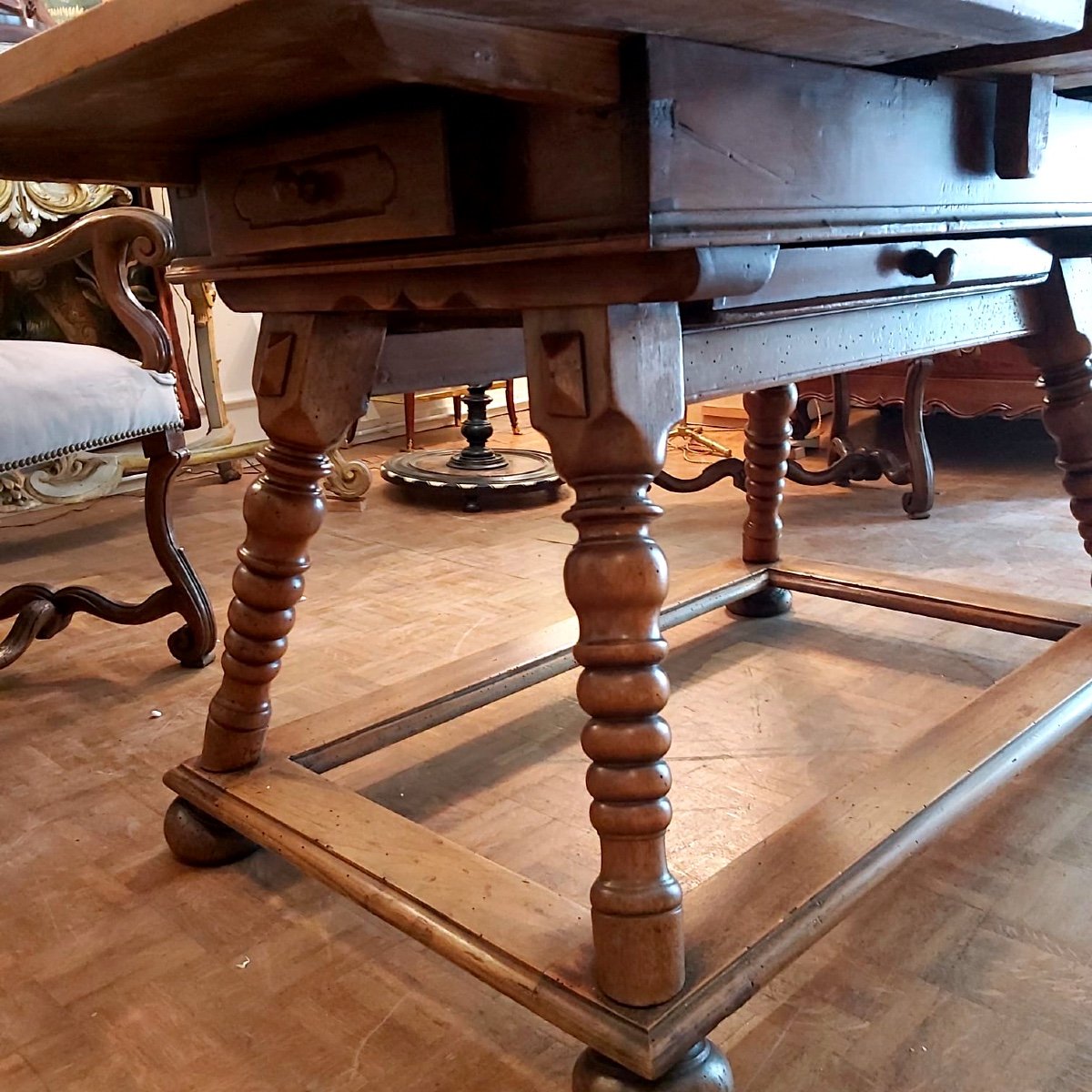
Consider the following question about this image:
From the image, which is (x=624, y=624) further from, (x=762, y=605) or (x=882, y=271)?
(x=762, y=605)

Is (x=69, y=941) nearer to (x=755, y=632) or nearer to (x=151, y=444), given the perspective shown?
(x=151, y=444)

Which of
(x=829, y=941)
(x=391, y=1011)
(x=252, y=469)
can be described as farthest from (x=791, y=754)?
(x=252, y=469)

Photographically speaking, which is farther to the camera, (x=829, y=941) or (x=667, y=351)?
(x=829, y=941)

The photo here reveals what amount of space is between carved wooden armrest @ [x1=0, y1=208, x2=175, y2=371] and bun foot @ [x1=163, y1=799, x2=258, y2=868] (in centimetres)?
73

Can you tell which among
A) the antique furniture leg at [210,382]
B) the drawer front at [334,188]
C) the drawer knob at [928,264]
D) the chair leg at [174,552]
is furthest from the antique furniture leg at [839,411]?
the drawer front at [334,188]

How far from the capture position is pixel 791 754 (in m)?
1.19

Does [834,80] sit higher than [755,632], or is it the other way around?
[834,80]

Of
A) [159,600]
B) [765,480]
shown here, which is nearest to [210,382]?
[159,600]

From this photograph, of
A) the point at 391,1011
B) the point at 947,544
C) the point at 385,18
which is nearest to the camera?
the point at 385,18

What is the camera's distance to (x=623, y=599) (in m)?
0.65

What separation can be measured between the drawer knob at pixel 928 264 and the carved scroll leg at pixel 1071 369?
13.5 inches

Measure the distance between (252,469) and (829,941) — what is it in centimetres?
275

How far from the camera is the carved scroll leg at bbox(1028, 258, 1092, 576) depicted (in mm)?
1163

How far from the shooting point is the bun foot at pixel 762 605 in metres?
1.66
